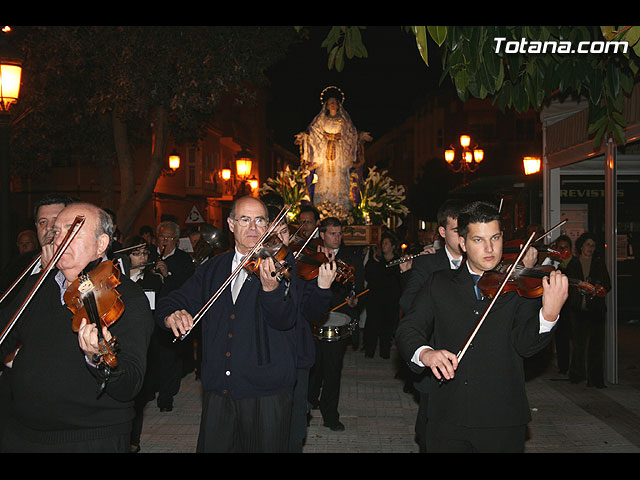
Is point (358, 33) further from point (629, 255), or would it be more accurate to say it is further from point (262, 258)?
point (629, 255)

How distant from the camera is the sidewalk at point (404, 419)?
22.5 feet

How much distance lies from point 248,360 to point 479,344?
4.71 ft

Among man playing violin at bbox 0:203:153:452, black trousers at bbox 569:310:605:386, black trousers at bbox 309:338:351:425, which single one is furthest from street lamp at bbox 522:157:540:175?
man playing violin at bbox 0:203:153:452

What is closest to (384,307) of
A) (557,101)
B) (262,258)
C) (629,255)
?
(557,101)

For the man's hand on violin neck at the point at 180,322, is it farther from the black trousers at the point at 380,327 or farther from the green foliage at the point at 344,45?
the black trousers at the point at 380,327

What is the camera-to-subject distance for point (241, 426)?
4191 millimetres

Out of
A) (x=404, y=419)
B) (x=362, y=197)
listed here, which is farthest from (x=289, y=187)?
(x=404, y=419)

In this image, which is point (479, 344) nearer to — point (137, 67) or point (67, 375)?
point (67, 375)

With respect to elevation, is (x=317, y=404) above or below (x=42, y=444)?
below

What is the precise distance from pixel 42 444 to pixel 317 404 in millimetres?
5228

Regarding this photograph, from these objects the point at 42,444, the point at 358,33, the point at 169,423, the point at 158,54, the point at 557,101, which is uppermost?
the point at 158,54

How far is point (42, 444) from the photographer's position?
127 inches

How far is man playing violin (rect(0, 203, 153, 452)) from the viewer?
3221 mm

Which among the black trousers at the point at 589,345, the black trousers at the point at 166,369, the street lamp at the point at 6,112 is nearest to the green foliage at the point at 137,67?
the street lamp at the point at 6,112
